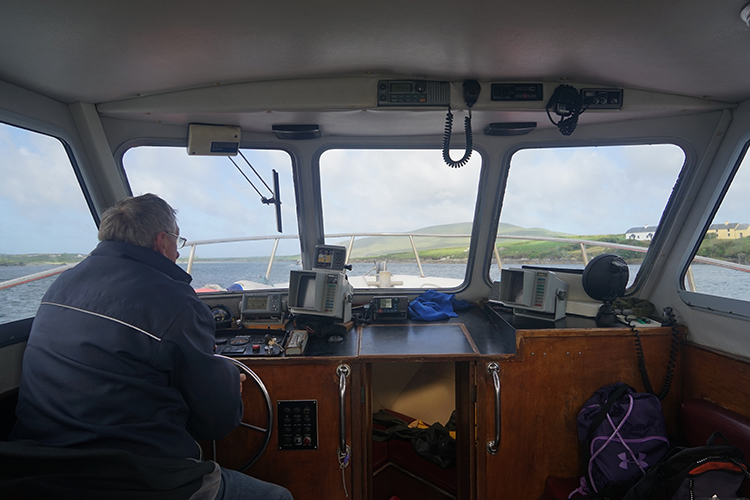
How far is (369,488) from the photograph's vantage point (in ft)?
6.34

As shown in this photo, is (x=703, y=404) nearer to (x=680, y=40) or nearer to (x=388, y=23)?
(x=680, y=40)

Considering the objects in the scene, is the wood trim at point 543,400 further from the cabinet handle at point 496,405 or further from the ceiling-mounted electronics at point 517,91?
the ceiling-mounted electronics at point 517,91

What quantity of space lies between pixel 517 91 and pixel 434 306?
4.75 ft

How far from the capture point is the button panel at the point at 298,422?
1785 mm

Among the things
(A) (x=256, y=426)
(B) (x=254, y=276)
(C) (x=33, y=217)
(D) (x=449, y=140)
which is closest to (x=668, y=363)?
(D) (x=449, y=140)

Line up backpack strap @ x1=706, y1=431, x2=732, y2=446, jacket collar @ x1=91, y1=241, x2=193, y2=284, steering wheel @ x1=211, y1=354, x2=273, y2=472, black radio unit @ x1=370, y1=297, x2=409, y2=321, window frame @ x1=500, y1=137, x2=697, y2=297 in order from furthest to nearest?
black radio unit @ x1=370, y1=297, x2=409, y2=321 < window frame @ x1=500, y1=137, x2=697, y2=297 < steering wheel @ x1=211, y1=354, x2=273, y2=472 < backpack strap @ x1=706, y1=431, x2=732, y2=446 < jacket collar @ x1=91, y1=241, x2=193, y2=284

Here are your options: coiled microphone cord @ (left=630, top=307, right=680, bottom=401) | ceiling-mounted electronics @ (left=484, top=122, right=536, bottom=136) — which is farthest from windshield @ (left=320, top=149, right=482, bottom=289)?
coiled microphone cord @ (left=630, top=307, right=680, bottom=401)

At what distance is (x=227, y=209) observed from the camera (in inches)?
109

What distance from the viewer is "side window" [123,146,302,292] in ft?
8.02

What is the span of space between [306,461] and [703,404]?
1947 millimetres

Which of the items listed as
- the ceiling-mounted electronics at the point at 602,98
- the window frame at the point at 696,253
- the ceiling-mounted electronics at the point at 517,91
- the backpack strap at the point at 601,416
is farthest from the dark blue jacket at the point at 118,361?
the window frame at the point at 696,253

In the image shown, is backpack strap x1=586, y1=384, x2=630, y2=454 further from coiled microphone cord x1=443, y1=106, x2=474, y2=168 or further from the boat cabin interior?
coiled microphone cord x1=443, y1=106, x2=474, y2=168

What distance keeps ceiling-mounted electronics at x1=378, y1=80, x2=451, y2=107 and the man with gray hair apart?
133 centimetres

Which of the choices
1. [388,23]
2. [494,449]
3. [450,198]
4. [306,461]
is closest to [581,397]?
[494,449]
